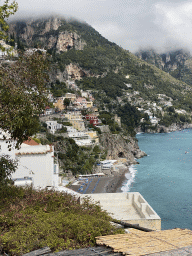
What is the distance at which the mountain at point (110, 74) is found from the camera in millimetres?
91594

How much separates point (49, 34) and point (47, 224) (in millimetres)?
120117

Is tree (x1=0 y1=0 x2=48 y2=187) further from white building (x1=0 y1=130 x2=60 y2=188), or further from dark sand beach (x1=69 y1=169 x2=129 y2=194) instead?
dark sand beach (x1=69 y1=169 x2=129 y2=194)

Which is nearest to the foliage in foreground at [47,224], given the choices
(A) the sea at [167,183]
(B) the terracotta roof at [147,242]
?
(B) the terracotta roof at [147,242]

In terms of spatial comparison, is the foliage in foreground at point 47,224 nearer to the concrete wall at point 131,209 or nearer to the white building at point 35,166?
the concrete wall at point 131,209

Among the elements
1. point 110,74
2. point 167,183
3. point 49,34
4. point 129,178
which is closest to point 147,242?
point 167,183

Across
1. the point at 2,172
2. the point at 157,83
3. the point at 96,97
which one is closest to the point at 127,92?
the point at 96,97

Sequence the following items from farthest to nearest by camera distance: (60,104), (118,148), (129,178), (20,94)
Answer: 1. (60,104)
2. (118,148)
3. (129,178)
4. (20,94)

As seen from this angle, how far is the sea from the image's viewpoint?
21831 mm

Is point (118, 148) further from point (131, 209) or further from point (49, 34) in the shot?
point (49, 34)

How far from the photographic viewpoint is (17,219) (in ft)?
15.3

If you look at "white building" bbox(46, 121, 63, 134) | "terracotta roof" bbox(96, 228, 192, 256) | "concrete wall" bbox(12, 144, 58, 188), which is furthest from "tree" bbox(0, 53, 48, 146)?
"white building" bbox(46, 121, 63, 134)

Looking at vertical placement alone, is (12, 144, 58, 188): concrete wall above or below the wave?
above

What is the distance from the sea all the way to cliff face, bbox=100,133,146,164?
1702 millimetres

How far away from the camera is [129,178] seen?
33.5 meters
